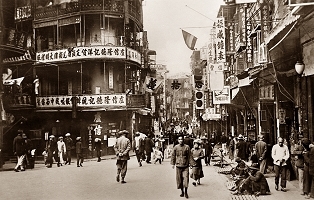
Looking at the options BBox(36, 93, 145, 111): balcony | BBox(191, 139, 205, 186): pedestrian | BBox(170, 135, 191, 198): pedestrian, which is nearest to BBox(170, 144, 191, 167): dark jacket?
BBox(170, 135, 191, 198): pedestrian

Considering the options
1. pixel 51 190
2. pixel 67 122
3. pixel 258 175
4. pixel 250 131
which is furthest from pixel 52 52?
pixel 258 175

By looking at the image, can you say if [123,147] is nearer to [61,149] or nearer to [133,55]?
[61,149]

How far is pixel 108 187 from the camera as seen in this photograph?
1270cm

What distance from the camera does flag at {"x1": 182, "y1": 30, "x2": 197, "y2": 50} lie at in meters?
15.6

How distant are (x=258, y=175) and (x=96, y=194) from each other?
4731 mm

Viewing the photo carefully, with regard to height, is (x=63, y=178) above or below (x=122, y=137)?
below

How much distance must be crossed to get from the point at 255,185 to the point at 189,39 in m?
7.01

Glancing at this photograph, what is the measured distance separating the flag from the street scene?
63mm

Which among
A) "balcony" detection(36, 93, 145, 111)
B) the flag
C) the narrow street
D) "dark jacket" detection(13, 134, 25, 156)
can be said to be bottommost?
the narrow street

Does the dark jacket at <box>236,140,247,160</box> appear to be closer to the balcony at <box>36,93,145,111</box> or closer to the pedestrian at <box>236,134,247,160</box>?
the pedestrian at <box>236,134,247,160</box>

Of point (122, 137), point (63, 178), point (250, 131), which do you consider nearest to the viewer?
point (122, 137)

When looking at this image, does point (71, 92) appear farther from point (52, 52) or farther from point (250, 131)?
point (250, 131)

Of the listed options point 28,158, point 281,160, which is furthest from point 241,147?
point 28,158

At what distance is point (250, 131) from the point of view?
2175cm
